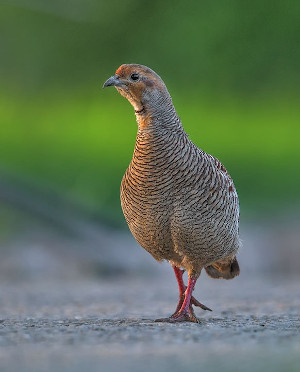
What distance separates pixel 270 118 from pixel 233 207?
10367mm

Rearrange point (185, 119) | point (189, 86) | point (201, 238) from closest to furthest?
point (201, 238) < point (185, 119) < point (189, 86)

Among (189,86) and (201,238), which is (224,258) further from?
(189,86)

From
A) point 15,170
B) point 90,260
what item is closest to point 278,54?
point 15,170

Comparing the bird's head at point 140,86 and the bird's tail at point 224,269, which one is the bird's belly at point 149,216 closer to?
the bird's head at point 140,86

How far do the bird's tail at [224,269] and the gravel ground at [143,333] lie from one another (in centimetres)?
22

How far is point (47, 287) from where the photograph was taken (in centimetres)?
1014

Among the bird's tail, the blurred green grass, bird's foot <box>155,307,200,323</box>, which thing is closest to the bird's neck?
bird's foot <box>155,307,200,323</box>

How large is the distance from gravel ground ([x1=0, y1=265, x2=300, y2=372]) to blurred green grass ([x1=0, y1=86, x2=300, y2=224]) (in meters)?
4.67

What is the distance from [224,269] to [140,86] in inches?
63.8

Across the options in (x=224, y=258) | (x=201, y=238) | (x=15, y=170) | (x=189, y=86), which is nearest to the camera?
(x=201, y=238)

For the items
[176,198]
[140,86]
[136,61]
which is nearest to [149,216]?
[176,198]

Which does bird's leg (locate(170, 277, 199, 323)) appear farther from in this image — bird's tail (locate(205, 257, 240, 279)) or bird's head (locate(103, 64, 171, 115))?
bird's head (locate(103, 64, 171, 115))

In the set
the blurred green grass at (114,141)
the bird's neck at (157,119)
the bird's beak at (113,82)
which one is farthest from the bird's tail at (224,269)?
the blurred green grass at (114,141)

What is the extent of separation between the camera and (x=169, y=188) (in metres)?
6.14
